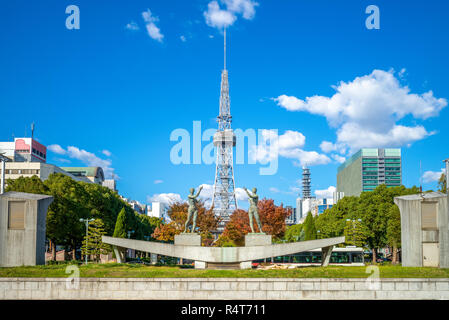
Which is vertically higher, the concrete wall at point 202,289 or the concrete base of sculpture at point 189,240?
the concrete base of sculpture at point 189,240

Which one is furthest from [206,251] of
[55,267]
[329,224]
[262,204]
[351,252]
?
[329,224]

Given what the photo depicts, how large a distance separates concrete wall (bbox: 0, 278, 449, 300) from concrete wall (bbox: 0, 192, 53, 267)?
355 cm

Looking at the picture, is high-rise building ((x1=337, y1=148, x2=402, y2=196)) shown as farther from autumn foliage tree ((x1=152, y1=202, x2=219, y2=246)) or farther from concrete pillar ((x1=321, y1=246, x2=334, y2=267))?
concrete pillar ((x1=321, y1=246, x2=334, y2=267))

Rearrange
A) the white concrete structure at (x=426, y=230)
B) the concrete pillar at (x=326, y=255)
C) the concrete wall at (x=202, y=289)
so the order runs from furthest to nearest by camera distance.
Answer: the concrete pillar at (x=326, y=255), the white concrete structure at (x=426, y=230), the concrete wall at (x=202, y=289)

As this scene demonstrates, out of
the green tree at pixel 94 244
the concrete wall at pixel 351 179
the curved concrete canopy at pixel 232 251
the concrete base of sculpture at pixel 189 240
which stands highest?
the concrete wall at pixel 351 179

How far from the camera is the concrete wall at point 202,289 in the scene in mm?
20953

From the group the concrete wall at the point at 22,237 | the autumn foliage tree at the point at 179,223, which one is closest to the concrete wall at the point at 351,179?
the autumn foliage tree at the point at 179,223

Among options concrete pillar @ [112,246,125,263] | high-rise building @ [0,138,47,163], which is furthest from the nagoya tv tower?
concrete pillar @ [112,246,125,263]

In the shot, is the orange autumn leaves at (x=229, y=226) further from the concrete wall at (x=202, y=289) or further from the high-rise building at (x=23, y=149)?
the high-rise building at (x=23, y=149)

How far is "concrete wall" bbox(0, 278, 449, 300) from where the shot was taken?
2095 cm

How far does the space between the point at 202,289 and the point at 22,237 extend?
10.6 metres

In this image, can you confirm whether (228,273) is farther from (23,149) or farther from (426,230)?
(23,149)

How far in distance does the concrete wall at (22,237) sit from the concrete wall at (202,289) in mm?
3553

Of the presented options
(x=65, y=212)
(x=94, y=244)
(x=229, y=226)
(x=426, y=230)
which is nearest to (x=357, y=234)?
(x=229, y=226)
